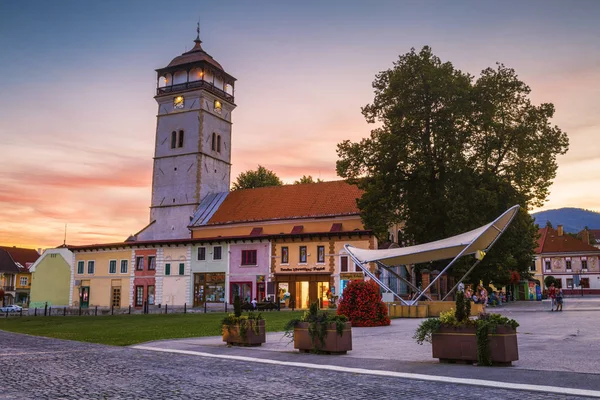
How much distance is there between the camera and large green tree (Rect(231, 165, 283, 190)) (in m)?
75.8

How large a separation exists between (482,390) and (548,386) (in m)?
1.08

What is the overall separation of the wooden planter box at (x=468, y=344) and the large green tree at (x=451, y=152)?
77.9 feet

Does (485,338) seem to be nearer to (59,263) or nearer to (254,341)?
(254,341)

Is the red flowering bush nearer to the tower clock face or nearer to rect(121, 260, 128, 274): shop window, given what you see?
rect(121, 260, 128, 274): shop window

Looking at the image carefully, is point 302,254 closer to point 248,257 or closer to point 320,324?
point 248,257

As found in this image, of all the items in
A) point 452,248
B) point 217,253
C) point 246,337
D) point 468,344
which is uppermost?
point 217,253

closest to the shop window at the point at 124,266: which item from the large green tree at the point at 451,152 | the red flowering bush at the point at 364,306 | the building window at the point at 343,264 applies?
the building window at the point at 343,264

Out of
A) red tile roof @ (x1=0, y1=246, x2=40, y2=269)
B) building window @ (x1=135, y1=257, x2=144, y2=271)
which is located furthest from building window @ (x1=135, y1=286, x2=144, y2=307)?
red tile roof @ (x1=0, y1=246, x2=40, y2=269)

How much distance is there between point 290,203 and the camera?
5625 cm

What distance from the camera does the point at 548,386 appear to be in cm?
866

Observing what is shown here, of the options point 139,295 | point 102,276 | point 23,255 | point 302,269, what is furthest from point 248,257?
point 23,255

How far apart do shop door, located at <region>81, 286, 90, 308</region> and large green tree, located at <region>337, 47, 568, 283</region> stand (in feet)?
115

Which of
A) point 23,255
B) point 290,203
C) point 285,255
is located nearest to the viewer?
point 285,255

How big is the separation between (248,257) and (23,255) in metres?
66.4
